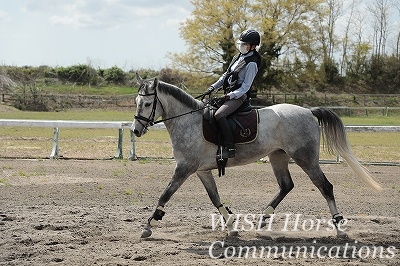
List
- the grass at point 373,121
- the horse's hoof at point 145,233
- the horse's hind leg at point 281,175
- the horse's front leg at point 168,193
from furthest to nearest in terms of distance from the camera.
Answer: the grass at point 373,121
the horse's hind leg at point 281,175
the horse's front leg at point 168,193
the horse's hoof at point 145,233

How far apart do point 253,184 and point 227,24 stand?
131 feet

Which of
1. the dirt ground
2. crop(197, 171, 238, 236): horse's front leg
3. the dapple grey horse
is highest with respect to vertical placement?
the dapple grey horse

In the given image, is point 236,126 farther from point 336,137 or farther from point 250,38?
point 336,137

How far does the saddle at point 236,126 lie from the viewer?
29.3 feet

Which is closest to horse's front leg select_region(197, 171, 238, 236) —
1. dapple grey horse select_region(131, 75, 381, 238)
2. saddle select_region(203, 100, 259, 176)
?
dapple grey horse select_region(131, 75, 381, 238)

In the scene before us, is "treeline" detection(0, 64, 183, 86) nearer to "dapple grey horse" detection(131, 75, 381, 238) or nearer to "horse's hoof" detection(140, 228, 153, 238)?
"dapple grey horse" detection(131, 75, 381, 238)

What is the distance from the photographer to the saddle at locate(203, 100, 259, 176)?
892 cm

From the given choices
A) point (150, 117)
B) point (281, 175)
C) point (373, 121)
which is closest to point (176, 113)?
point (150, 117)

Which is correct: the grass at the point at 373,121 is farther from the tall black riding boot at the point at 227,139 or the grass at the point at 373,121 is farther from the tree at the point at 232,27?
the tall black riding boot at the point at 227,139

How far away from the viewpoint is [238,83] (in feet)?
29.5

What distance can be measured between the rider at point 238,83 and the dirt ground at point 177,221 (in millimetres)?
1433

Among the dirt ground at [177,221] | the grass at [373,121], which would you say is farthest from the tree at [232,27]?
the dirt ground at [177,221]

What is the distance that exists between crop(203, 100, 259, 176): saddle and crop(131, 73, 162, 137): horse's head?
0.78 metres

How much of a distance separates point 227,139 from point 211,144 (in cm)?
29
